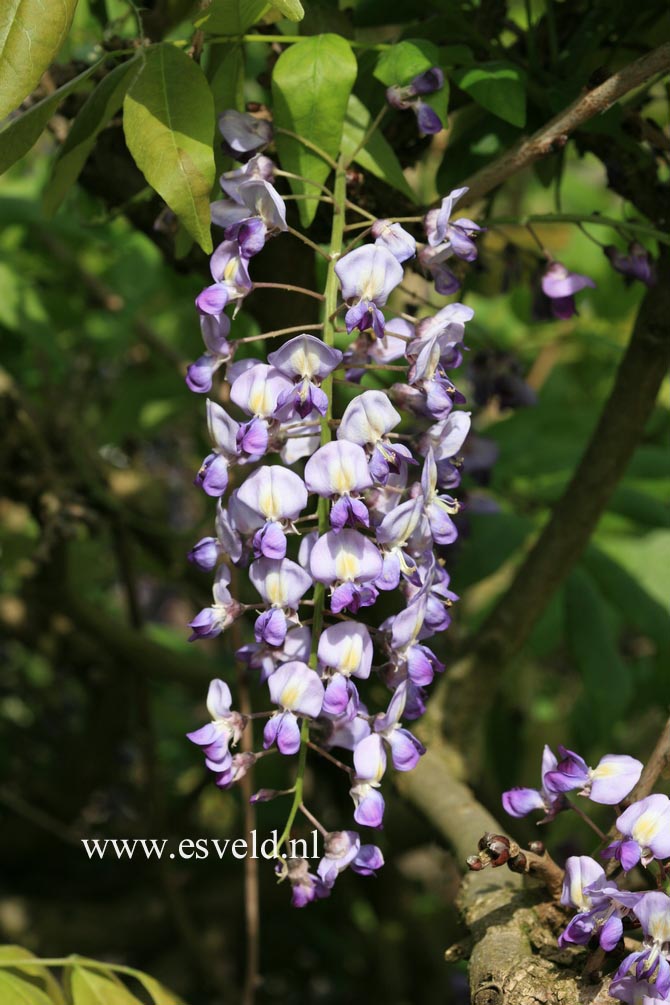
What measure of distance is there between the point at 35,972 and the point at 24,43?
0.70 meters

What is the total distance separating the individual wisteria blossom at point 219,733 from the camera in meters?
0.73

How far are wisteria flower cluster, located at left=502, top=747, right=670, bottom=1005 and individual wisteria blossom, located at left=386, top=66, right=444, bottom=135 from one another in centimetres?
45

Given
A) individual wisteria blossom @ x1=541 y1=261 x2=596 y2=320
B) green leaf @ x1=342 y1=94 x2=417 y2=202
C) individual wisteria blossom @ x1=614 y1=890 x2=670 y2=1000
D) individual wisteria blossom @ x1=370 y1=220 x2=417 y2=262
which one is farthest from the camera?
individual wisteria blossom @ x1=541 y1=261 x2=596 y2=320

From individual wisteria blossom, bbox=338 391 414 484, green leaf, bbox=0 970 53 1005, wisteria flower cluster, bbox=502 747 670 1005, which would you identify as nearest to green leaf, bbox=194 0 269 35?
individual wisteria blossom, bbox=338 391 414 484

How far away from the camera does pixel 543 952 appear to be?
2.43 ft

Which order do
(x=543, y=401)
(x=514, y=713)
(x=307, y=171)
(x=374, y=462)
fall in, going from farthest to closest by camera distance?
1. (x=514, y=713)
2. (x=543, y=401)
3. (x=307, y=171)
4. (x=374, y=462)

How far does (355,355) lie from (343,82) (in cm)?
19

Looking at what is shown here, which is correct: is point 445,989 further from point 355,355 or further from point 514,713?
point 355,355

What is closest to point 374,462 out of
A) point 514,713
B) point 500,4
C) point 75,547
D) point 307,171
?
point 307,171

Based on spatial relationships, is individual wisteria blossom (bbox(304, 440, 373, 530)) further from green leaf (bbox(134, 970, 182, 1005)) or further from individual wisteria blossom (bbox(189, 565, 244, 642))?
green leaf (bbox(134, 970, 182, 1005))

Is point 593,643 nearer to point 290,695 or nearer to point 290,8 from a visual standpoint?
point 290,695

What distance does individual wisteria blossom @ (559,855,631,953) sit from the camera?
25.1 inches

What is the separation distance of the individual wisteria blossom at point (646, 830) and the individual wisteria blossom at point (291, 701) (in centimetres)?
19

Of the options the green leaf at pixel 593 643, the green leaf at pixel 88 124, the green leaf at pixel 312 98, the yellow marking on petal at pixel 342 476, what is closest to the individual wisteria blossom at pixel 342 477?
the yellow marking on petal at pixel 342 476
